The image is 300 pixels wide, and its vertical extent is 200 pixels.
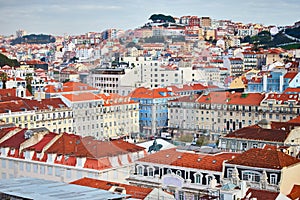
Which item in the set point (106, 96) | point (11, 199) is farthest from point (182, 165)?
point (106, 96)

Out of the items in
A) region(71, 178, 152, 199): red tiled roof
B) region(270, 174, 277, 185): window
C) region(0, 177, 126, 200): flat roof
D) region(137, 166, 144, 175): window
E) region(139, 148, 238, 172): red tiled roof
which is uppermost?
region(0, 177, 126, 200): flat roof

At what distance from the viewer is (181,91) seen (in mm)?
14500

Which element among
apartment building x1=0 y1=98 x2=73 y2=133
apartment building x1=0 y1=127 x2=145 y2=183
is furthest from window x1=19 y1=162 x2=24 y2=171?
apartment building x1=0 y1=98 x2=73 y2=133

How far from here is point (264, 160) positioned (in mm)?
6301

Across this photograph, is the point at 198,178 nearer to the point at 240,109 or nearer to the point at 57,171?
the point at 57,171

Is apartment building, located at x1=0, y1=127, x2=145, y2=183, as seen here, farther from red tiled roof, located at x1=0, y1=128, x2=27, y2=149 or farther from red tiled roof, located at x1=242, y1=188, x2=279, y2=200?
red tiled roof, located at x1=242, y1=188, x2=279, y2=200

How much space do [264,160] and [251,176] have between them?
229mm

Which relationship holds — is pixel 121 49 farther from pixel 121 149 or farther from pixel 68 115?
pixel 68 115

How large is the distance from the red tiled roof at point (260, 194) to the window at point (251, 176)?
1.62ft

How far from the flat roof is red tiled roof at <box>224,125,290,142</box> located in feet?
15.0

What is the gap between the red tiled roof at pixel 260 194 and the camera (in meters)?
5.54

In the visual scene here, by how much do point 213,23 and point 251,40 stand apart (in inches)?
212

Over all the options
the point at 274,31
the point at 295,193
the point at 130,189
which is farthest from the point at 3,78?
the point at 274,31

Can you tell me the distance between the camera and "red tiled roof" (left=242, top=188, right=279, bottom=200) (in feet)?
18.2
